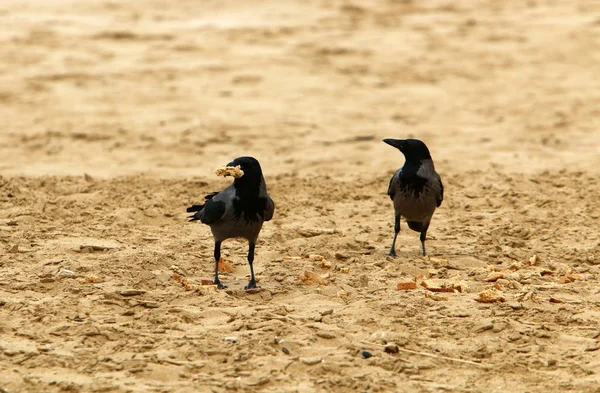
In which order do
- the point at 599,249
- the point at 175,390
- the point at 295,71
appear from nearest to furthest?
1. the point at 175,390
2. the point at 599,249
3. the point at 295,71

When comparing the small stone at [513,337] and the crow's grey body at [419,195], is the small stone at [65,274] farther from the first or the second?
the small stone at [513,337]

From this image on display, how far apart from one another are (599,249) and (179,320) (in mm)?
3542

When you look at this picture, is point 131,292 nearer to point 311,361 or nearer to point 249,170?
point 249,170

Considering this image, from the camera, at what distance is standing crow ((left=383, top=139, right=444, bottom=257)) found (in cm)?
757

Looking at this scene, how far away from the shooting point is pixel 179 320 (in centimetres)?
585

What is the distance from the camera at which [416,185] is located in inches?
298

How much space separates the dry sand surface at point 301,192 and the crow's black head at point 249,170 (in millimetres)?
745

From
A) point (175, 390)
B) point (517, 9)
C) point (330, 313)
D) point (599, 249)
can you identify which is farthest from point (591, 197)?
point (517, 9)

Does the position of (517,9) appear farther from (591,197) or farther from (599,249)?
(599,249)

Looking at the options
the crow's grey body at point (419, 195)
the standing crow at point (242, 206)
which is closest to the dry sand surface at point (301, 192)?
the crow's grey body at point (419, 195)

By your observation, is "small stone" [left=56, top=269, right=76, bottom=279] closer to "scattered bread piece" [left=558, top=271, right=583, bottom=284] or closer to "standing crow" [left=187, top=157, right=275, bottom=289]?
"standing crow" [left=187, top=157, right=275, bottom=289]

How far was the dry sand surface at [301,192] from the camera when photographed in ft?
17.8

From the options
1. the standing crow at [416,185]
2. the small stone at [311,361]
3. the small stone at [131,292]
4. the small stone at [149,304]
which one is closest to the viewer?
the small stone at [311,361]

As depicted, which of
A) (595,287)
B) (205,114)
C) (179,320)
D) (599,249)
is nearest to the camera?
(179,320)
